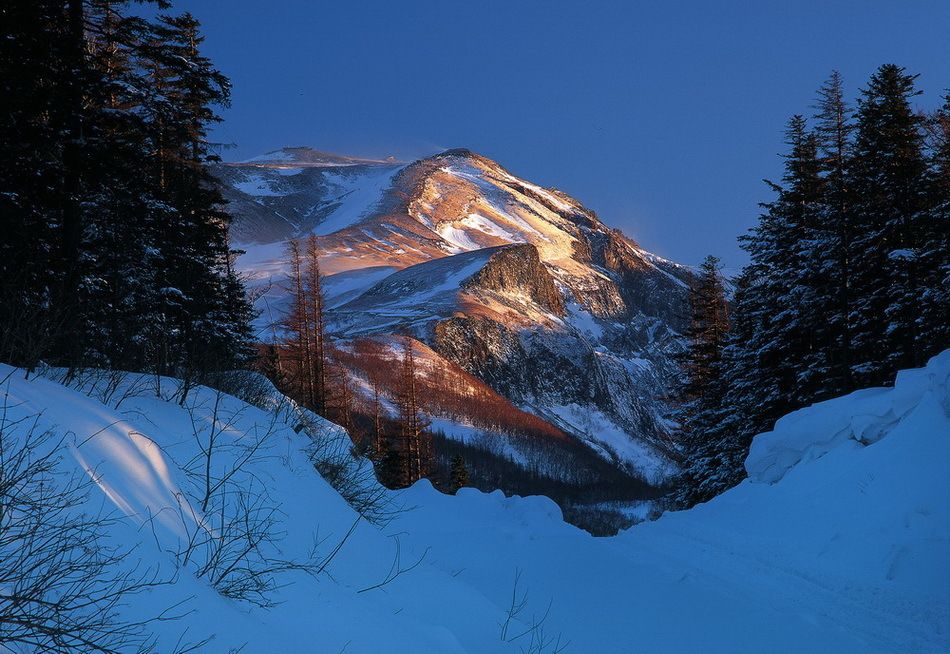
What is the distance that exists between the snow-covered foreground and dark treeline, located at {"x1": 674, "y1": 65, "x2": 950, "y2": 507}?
6629 mm

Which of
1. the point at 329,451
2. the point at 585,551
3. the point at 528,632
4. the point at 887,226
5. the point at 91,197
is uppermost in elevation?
the point at 887,226

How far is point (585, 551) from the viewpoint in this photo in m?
8.95

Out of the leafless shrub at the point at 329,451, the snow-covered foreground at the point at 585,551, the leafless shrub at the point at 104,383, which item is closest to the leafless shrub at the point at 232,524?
the snow-covered foreground at the point at 585,551

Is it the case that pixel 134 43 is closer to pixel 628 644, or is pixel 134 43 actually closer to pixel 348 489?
pixel 348 489

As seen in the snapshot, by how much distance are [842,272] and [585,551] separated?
15.3 m

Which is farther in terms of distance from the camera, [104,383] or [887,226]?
[887,226]

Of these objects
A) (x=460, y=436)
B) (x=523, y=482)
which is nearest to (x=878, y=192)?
(x=523, y=482)

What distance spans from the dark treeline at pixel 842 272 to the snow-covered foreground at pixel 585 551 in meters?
6.63

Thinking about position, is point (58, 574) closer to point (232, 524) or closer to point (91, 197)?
point (232, 524)

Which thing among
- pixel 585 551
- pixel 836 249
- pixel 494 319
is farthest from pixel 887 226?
pixel 494 319

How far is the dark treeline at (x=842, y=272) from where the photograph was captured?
17.9 meters

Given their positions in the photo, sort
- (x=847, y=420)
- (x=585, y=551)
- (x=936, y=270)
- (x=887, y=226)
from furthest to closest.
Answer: (x=887, y=226) < (x=936, y=270) < (x=847, y=420) < (x=585, y=551)

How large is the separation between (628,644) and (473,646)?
2427 mm

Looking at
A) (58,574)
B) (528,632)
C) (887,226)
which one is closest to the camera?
(58,574)
